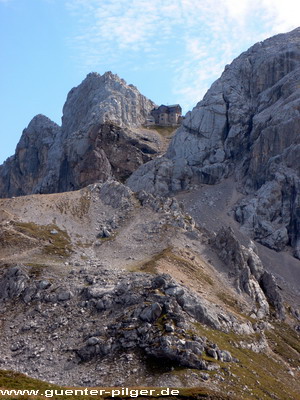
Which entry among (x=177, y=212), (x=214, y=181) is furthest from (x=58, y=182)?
(x=177, y=212)

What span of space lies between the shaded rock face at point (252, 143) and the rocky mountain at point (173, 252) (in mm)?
413

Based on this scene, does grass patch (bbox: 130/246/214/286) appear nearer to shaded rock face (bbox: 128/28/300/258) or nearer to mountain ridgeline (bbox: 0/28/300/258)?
shaded rock face (bbox: 128/28/300/258)

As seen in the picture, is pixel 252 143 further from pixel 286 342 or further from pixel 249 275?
pixel 286 342

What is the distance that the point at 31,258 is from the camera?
301 feet

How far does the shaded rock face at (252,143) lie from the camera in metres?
150

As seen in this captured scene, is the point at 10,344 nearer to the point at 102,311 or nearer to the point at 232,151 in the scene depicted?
the point at 102,311

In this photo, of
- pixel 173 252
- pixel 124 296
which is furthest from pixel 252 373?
pixel 173 252

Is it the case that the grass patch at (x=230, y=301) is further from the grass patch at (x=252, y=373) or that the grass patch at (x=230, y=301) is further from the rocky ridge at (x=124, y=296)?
the grass patch at (x=252, y=373)

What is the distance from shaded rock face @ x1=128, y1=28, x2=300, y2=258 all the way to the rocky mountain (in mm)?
413

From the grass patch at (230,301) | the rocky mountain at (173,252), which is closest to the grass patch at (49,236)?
the rocky mountain at (173,252)

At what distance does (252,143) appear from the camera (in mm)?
171000

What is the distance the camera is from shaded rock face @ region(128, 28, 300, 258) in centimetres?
14962

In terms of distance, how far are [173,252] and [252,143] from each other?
7875 centimetres

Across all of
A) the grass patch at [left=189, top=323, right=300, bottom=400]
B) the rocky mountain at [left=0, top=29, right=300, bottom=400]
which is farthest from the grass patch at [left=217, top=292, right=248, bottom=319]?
the grass patch at [left=189, top=323, right=300, bottom=400]
